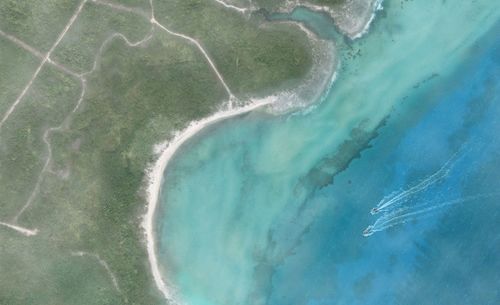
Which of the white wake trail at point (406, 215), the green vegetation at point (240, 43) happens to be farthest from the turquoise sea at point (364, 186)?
the green vegetation at point (240, 43)

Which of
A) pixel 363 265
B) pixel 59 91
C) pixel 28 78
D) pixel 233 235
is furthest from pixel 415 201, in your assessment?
pixel 28 78

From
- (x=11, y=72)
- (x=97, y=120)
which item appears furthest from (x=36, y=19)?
(x=97, y=120)

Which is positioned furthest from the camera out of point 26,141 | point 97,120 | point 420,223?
point 420,223

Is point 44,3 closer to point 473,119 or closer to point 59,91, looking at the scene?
point 59,91

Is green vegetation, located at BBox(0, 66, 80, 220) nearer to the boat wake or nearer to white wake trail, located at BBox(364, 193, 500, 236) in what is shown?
white wake trail, located at BBox(364, 193, 500, 236)

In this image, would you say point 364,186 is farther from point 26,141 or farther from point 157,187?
point 26,141

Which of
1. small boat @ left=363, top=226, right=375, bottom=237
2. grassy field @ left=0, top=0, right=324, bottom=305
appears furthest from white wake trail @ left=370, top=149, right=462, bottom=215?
grassy field @ left=0, top=0, right=324, bottom=305

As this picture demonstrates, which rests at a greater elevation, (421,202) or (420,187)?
(420,187)
